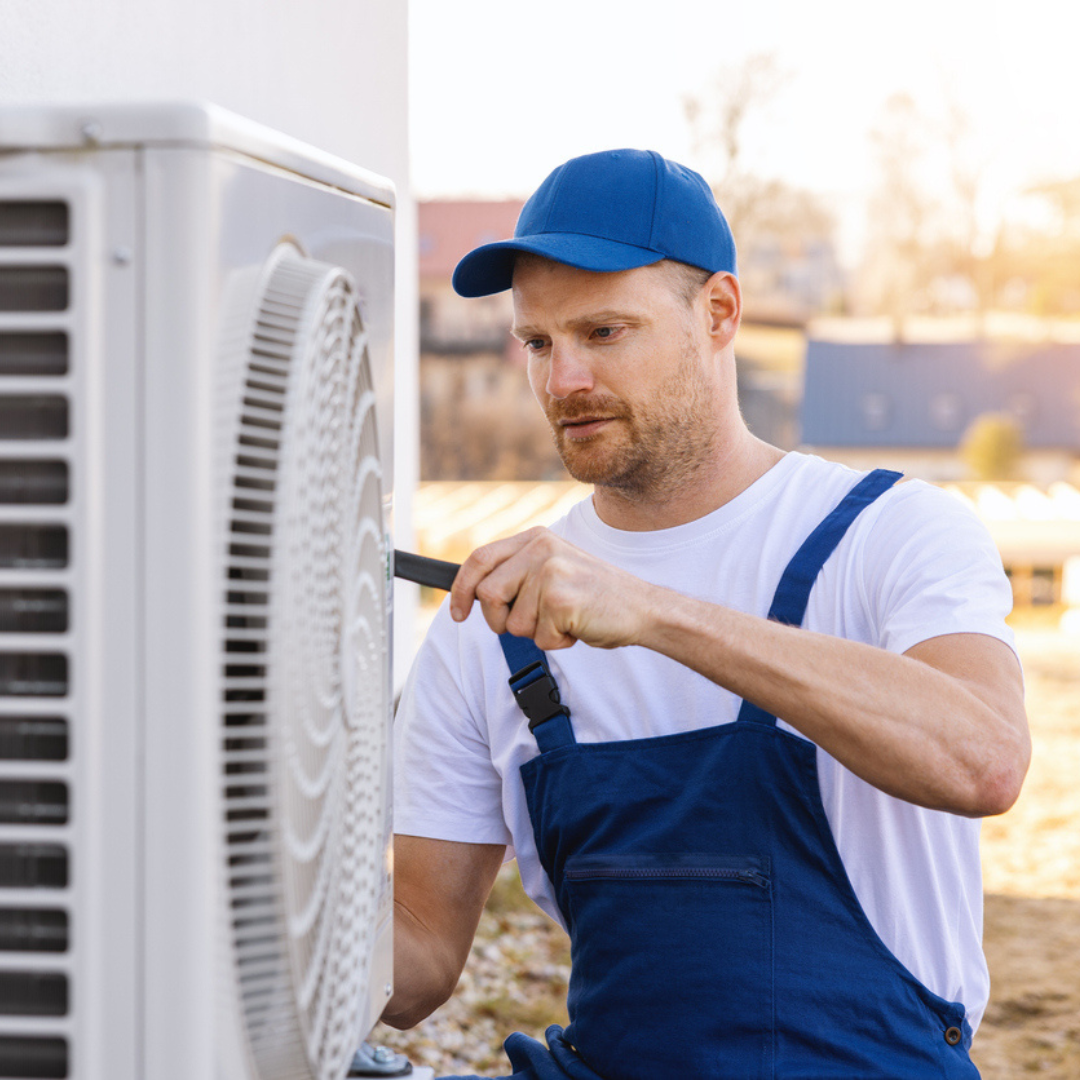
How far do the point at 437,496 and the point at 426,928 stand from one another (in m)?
11.9

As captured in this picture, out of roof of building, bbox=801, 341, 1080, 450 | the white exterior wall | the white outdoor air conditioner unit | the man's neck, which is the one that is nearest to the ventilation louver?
the white outdoor air conditioner unit

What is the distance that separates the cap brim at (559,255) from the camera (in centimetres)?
127

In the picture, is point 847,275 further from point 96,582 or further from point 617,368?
point 96,582

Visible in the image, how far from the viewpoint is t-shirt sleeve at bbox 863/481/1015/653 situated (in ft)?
3.76

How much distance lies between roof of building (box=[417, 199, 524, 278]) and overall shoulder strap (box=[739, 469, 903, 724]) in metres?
12.7

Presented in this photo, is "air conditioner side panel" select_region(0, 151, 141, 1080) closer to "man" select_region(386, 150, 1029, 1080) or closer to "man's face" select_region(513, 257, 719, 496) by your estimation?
"man" select_region(386, 150, 1029, 1080)

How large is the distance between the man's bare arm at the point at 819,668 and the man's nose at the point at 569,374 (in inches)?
16.6

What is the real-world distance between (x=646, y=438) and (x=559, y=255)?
23cm

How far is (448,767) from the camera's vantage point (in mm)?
1446

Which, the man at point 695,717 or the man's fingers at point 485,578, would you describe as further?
the man at point 695,717

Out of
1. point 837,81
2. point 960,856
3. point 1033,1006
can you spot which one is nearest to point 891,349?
point 837,81

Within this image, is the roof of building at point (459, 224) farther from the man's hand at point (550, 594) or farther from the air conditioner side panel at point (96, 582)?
the air conditioner side panel at point (96, 582)

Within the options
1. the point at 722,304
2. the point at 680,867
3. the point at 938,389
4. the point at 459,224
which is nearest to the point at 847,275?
the point at 938,389

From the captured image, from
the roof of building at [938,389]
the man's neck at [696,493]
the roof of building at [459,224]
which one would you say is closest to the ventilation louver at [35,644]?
the man's neck at [696,493]
